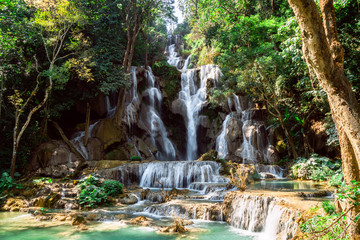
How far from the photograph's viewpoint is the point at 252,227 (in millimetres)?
6559

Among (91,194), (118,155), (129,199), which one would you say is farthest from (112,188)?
(118,155)

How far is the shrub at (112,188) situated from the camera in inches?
402

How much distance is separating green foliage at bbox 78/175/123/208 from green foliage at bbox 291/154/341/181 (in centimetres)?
930

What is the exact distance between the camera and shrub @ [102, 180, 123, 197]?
1021cm

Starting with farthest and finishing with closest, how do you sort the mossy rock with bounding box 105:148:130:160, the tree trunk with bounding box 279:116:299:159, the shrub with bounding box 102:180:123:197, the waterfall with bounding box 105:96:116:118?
the waterfall with bounding box 105:96:116:118 < the mossy rock with bounding box 105:148:130:160 < the tree trunk with bounding box 279:116:299:159 < the shrub with bounding box 102:180:123:197

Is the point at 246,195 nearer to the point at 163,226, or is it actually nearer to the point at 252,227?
the point at 252,227

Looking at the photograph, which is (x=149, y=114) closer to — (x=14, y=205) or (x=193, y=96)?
(x=193, y=96)

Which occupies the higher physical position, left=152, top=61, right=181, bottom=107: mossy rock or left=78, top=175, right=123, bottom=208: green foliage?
left=152, top=61, right=181, bottom=107: mossy rock

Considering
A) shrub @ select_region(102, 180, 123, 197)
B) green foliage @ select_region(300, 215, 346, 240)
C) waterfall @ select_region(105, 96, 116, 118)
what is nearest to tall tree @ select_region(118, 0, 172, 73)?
waterfall @ select_region(105, 96, 116, 118)

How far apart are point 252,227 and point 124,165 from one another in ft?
28.3

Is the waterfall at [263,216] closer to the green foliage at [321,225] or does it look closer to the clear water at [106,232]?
the clear water at [106,232]

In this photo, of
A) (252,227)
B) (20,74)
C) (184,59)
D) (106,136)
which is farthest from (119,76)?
(184,59)

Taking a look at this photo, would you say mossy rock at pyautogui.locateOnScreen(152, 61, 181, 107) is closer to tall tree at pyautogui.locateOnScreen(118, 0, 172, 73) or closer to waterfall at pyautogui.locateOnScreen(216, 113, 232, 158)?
tall tree at pyautogui.locateOnScreen(118, 0, 172, 73)

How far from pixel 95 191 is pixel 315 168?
10.9 metres
